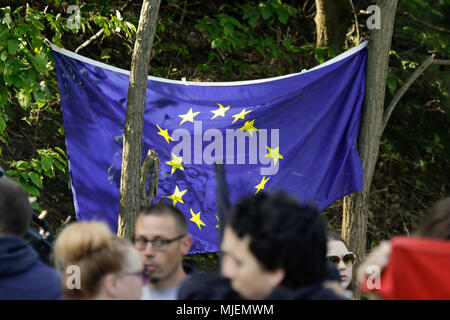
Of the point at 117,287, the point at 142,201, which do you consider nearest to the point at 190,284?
the point at 117,287

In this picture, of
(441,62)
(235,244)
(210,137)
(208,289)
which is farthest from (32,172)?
(441,62)

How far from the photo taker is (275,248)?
5.93ft

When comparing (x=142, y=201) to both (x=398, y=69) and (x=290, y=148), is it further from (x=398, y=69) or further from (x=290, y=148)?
(x=398, y=69)

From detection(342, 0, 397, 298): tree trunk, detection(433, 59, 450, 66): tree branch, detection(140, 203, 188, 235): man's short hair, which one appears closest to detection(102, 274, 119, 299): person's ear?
detection(140, 203, 188, 235): man's short hair

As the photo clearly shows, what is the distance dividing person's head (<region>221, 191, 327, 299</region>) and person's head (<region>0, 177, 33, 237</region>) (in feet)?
3.17

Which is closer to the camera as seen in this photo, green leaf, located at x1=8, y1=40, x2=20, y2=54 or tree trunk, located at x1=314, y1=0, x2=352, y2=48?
green leaf, located at x1=8, y1=40, x2=20, y2=54

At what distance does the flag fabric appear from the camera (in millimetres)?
4891

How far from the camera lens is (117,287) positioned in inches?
90.3

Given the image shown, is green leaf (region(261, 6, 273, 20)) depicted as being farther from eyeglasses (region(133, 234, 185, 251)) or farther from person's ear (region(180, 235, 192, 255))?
eyeglasses (region(133, 234, 185, 251))

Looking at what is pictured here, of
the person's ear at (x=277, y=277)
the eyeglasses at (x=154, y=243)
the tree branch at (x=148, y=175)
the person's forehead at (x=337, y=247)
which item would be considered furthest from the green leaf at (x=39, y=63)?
the person's ear at (x=277, y=277)

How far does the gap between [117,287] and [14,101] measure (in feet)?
15.8

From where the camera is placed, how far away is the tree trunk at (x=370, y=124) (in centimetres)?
532

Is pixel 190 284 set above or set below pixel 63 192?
below

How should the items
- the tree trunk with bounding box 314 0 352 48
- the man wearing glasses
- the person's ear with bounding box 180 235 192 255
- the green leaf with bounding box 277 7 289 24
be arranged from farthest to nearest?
the tree trunk with bounding box 314 0 352 48
the green leaf with bounding box 277 7 289 24
the person's ear with bounding box 180 235 192 255
the man wearing glasses
